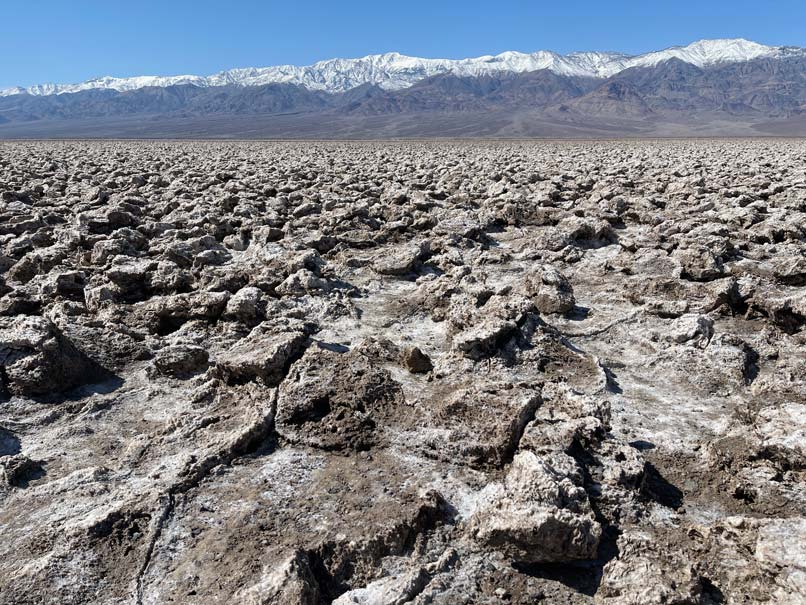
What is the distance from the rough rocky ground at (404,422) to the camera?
2.34 meters

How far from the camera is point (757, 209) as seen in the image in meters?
8.64

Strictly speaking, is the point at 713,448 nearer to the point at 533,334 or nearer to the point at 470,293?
the point at 533,334

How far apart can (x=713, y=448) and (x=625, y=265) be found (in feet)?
11.0

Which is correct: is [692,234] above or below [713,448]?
above

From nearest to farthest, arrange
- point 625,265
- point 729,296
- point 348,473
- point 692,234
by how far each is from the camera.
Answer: point 348,473
point 729,296
point 625,265
point 692,234

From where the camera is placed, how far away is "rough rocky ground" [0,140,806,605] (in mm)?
2344

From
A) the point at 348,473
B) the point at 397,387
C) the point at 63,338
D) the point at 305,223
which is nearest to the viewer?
the point at 348,473

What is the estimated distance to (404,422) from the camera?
330 centimetres

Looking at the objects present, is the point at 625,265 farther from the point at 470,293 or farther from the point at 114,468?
the point at 114,468

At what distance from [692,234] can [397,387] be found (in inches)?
197

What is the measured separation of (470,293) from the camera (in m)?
5.04

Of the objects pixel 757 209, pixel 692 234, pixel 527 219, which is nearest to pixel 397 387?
pixel 692 234

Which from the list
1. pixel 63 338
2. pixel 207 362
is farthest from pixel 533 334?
pixel 63 338

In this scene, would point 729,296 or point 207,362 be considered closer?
point 207,362
